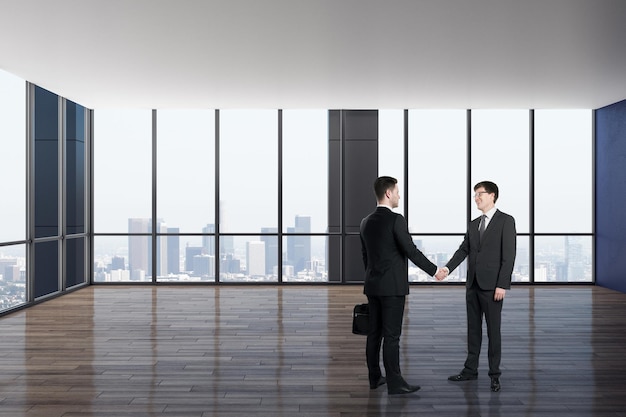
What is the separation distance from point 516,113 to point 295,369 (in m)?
7.70

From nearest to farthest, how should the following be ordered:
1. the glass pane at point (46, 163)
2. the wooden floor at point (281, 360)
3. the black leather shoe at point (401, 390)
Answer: the wooden floor at point (281, 360) < the black leather shoe at point (401, 390) < the glass pane at point (46, 163)

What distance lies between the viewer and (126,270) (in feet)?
37.1

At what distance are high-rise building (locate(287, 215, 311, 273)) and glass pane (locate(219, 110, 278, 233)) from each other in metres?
0.43

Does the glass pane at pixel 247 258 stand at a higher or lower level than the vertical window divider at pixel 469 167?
lower

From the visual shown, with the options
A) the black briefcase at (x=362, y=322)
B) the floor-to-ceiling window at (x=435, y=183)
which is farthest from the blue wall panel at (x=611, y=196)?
the black briefcase at (x=362, y=322)

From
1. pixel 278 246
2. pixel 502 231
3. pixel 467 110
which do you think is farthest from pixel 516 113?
pixel 502 231

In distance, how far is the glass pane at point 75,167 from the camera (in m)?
10.3

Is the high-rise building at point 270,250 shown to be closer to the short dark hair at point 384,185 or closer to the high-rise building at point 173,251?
the high-rise building at point 173,251

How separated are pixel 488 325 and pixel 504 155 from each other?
7043 mm

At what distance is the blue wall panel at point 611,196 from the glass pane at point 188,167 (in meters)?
6.88

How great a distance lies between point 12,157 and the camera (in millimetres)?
8438

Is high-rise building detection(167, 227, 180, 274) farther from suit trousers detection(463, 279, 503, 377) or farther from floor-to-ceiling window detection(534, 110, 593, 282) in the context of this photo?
suit trousers detection(463, 279, 503, 377)

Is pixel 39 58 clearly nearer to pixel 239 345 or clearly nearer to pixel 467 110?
pixel 239 345

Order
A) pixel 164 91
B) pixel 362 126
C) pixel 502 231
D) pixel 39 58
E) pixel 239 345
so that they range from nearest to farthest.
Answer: pixel 502 231, pixel 239 345, pixel 39 58, pixel 164 91, pixel 362 126
